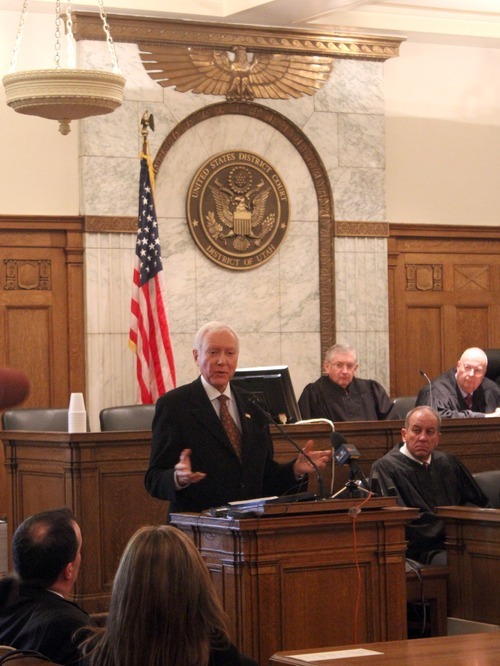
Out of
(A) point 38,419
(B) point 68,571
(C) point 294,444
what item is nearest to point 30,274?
(A) point 38,419

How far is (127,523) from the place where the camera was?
7.28 meters

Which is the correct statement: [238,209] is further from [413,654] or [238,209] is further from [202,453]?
[413,654]

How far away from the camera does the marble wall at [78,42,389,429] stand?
9.92 metres

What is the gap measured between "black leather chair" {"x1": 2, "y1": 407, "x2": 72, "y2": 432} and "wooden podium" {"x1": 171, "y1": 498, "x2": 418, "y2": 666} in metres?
3.45

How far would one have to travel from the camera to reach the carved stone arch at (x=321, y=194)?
1055 centimetres

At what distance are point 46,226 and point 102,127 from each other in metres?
0.89

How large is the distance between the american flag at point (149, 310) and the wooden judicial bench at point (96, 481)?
173 centimetres

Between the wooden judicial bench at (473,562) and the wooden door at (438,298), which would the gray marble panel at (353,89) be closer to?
the wooden door at (438,298)

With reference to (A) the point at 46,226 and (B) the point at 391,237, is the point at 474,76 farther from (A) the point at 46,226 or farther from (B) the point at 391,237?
(A) the point at 46,226

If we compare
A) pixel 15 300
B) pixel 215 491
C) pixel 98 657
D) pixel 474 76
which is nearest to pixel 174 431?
pixel 215 491

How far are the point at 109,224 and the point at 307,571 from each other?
565 centimetres

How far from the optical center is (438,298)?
11.4 meters

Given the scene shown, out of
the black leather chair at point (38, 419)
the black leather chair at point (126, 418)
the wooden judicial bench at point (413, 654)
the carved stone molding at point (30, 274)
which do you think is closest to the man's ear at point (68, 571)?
Answer: the wooden judicial bench at point (413, 654)

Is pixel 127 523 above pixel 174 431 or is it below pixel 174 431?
below
